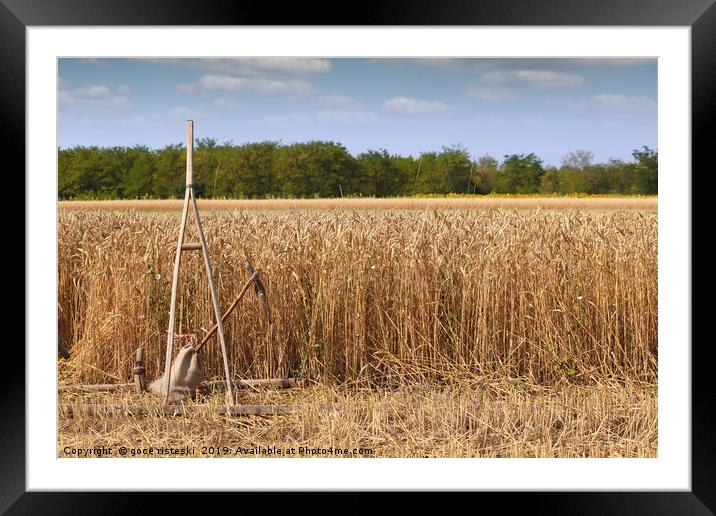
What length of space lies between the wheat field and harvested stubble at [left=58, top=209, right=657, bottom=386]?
0.01 m

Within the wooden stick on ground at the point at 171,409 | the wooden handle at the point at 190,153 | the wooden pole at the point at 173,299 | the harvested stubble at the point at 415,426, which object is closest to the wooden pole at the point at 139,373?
the harvested stubble at the point at 415,426

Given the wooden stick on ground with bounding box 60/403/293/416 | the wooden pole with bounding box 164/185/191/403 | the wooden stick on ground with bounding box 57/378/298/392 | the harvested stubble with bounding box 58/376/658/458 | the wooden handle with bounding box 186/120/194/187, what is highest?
the wooden handle with bounding box 186/120/194/187

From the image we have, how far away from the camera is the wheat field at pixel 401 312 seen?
4633mm

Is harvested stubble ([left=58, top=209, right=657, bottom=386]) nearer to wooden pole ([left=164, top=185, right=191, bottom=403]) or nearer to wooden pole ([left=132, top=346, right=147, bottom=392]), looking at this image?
wooden pole ([left=132, top=346, right=147, bottom=392])

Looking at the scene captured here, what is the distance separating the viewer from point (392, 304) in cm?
486

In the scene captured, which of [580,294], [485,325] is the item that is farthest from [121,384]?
[580,294]

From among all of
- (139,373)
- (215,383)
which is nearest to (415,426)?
(215,383)

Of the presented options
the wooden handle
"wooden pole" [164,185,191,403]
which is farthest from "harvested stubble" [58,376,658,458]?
the wooden handle

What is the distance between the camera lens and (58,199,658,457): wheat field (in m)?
4.63

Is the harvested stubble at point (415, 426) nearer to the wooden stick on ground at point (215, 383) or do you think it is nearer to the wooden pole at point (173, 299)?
the wooden stick on ground at point (215, 383)

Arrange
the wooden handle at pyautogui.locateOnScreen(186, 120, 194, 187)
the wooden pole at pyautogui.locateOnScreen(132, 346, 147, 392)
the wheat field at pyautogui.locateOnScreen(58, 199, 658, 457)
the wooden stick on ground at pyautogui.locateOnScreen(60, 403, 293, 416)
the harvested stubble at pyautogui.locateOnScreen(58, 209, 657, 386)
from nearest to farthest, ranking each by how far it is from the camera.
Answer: the wooden handle at pyautogui.locateOnScreen(186, 120, 194, 187) → the wooden stick on ground at pyautogui.locateOnScreen(60, 403, 293, 416) → the wooden pole at pyautogui.locateOnScreen(132, 346, 147, 392) → the wheat field at pyautogui.locateOnScreen(58, 199, 658, 457) → the harvested stubble at pyautogui.locateOnScreen(58, 209, 657, 386)

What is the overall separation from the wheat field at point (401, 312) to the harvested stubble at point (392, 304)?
1cm
